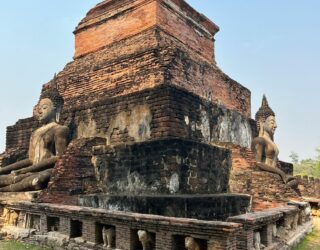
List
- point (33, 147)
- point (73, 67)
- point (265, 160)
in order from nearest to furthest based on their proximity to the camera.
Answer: point (33, 147), point (265, 160), point (73, 67)

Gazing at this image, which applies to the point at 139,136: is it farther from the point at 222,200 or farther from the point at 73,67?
the point at 73,67

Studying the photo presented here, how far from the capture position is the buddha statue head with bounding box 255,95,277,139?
1124 centimetres

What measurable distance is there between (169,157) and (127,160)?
3.52 ft

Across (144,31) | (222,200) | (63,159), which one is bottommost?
(222,200)

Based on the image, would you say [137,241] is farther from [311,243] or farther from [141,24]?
[141,24]

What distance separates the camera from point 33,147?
9156mm

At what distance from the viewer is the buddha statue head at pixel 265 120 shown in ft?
36.9

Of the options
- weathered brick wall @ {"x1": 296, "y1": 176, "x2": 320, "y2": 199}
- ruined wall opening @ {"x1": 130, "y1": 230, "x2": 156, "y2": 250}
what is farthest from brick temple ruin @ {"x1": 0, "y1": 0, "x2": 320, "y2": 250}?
weathered brick wall @ {"x1": 296, "y1": 176, "x2": 320, "y2": 199}

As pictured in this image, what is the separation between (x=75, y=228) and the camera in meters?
5.83

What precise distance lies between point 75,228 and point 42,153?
11.7ft

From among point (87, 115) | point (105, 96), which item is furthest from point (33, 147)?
point (105, 96)

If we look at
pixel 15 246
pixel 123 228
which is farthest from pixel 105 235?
pixel 15 246

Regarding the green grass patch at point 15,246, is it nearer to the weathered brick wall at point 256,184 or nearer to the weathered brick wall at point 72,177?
the weathered brick wall at point 72,177

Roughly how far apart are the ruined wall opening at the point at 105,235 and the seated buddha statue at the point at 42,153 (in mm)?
2932
